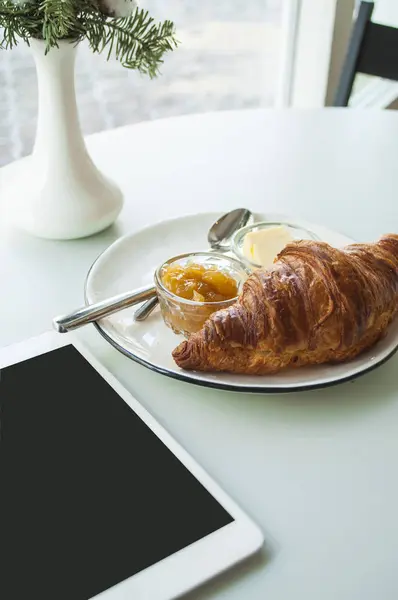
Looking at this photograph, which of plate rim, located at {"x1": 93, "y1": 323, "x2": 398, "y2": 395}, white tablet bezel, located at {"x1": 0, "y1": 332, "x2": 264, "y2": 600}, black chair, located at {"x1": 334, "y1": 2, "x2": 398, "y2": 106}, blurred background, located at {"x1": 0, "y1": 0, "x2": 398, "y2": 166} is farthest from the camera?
blurred background, located at {"x1": 0, "y1": 0, "x2": 398, "y2": 166}

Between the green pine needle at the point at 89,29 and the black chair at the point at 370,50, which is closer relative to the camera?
the green pine needle at the point at 89,29

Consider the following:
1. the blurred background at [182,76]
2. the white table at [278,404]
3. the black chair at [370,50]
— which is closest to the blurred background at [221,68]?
the blurred background at [182,76]

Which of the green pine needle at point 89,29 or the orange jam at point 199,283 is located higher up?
the green pine needle at point 89,29

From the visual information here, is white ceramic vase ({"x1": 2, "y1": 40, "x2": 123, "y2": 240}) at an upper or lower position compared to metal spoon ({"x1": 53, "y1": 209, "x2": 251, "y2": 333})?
upper

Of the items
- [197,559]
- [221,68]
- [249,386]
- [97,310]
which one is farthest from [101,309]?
[221,68]

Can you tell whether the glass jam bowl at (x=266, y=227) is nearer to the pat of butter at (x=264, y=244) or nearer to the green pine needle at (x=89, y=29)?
the pat of butter at (x=264, y=244)

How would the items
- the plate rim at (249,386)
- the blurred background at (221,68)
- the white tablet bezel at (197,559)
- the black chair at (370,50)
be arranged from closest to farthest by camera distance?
the white tablet bezel at (197,559) < the plate rim at (249,386) < the black chair at (370,50) < the blurred background at (221,68)

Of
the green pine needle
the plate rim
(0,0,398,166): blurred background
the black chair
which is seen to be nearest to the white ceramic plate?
the plate rim

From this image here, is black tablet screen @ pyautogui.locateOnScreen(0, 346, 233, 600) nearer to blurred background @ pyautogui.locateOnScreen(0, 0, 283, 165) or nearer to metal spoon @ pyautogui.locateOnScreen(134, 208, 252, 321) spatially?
metal spoon @ pyautogui.locateOnScreen(134, 208, 252, 321)
